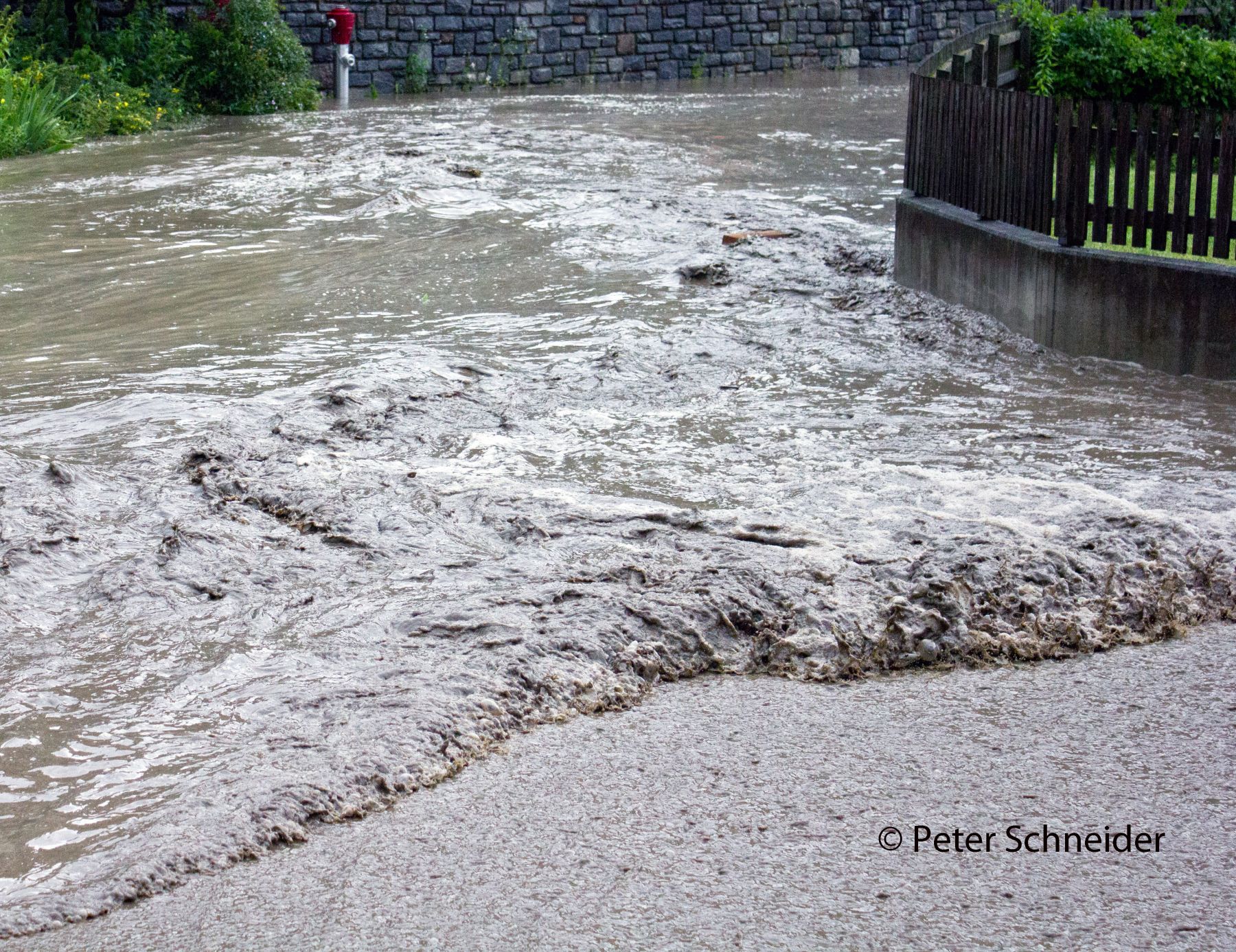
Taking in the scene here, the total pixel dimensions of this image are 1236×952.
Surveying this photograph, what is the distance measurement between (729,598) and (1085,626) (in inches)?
42.1

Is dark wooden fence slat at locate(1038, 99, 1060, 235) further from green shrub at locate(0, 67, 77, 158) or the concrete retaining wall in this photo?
green shrub at locate(0, 67, 77, 158)

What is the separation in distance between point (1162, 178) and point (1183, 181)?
0.10 metres

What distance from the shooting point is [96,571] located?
4219 mm

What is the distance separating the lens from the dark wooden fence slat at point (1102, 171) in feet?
22.3

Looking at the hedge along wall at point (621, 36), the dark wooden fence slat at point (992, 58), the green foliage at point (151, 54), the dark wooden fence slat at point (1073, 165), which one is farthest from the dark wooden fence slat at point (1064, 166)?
the hedge along wall at point (621, 36)

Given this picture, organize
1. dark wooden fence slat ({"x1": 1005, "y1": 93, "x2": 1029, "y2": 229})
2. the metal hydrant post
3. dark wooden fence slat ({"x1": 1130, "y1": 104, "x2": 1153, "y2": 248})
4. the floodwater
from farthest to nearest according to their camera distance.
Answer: the metal hydrant post, dark wooden fence slat ({"x1": 1005, "y1": 93, "x2": 1029, "y2": 229}), dark wooden fence slat ({"x1": 1130, "y1": 104, "x2": 1153, "y2": 248}), the floodwater

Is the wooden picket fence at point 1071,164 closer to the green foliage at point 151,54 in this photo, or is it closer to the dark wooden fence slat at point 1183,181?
the dark wooden fence slat at point 1183,181

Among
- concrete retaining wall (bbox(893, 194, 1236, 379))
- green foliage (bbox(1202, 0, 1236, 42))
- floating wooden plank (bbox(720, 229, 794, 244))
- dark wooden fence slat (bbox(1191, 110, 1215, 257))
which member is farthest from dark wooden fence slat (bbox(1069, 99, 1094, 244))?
green foliage (bbox(1202, 0, 1236, 42))

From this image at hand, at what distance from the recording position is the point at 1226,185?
6531 mm

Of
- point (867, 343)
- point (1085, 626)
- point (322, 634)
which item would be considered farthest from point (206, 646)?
point (867, 343)

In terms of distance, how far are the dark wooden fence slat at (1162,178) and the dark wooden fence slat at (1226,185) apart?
0.24 m

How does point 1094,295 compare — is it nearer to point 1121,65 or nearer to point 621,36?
point 1121,65

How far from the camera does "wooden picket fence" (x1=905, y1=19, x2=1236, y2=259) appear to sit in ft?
21.4

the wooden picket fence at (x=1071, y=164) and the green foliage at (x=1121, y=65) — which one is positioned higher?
the green foliage at (x=1121, y=65)
